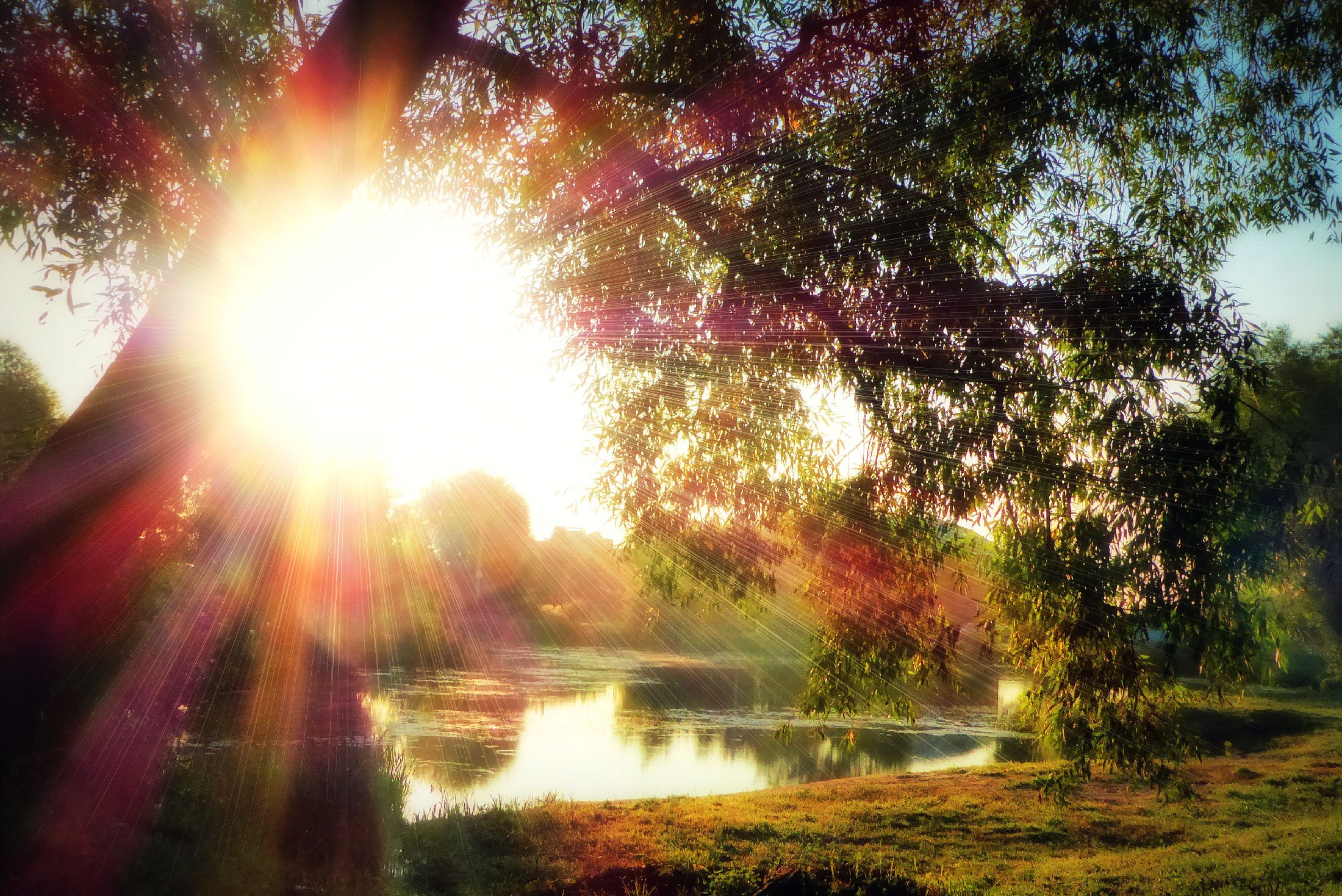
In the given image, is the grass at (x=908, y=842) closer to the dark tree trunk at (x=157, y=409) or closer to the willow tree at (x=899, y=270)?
the willow tree at (x=899, y=270)

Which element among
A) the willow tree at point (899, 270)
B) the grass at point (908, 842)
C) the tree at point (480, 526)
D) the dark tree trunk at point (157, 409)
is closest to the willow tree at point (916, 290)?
the willow tree at point (899, 270)

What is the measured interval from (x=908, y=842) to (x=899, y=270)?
28.8ft

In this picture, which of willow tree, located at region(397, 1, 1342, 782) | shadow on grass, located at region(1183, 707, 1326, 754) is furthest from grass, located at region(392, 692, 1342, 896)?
shadow on grass, located at region(1183, 707, 1326, 754)

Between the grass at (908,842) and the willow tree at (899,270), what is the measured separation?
12.2ft

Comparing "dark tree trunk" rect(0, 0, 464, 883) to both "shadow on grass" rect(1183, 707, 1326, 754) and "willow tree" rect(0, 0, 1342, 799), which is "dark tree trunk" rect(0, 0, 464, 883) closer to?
"willow tree" rect(0, 0, 1342, 799)

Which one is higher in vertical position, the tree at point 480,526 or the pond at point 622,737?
the tree at point 480,526

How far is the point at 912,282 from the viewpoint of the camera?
15.5 feet

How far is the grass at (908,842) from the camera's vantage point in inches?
291

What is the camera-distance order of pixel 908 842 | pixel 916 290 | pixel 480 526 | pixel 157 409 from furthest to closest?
pixel 480 526 < pixel 908 842 < pixel 916 290 < pixel 157 409

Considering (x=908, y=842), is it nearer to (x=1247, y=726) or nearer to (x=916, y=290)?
(x=916, y=290)

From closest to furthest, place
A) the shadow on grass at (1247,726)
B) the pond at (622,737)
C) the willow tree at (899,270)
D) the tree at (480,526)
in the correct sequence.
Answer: the willow tree at (899,270)
the pond at (622,737)
the shadow on grass at (1247,726)
the tree at (480,526)

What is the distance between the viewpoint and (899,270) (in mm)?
4812

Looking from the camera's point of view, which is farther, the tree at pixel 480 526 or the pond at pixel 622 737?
the tree at pixel 480 526

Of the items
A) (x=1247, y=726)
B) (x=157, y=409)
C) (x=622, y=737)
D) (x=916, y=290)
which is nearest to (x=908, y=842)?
(x=916, y=290)
